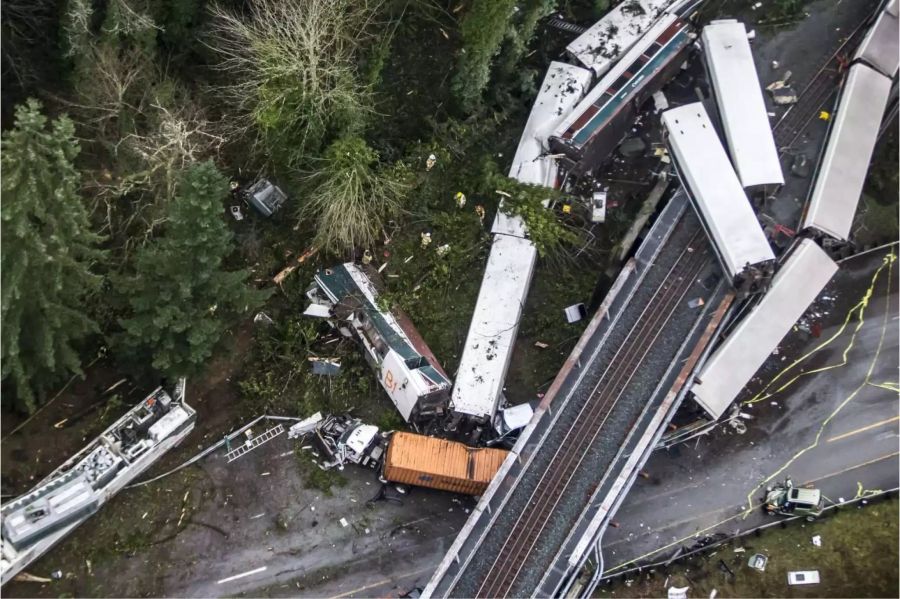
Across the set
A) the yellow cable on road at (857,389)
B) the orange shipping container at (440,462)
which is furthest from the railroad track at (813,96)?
the orange shipping container at (440,462)

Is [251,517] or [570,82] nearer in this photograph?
[251,517]

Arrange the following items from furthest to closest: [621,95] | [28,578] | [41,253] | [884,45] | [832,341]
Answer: [884,45] → [621,95] → [832,341] → [28,578] → [41,253]

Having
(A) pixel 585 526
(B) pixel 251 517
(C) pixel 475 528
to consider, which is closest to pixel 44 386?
(B) pixel 251 517

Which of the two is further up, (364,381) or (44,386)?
(44,386)

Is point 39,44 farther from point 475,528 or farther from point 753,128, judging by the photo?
point 753,128

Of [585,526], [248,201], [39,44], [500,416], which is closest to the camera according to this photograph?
[585,526]

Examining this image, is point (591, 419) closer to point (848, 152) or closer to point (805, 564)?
point (805, 564)

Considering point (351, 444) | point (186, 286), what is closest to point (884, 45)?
point (351, 444)
